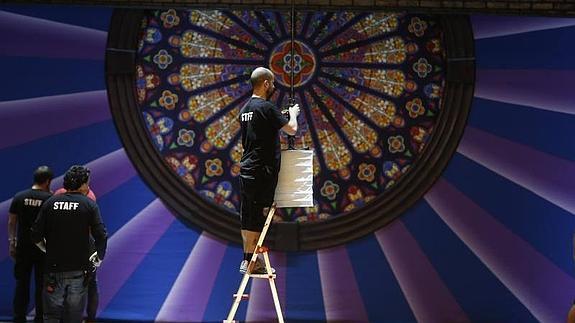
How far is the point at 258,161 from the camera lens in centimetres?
431

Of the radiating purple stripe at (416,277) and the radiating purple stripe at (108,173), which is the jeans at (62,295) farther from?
the radiating purple stripe at (416,277)

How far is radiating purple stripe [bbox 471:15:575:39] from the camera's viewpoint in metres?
5.77

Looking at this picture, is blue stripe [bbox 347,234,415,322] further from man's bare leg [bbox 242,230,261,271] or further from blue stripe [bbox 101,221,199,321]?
man's bare leg [bbox 242,230,261,271]

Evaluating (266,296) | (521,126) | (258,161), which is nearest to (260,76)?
(258,161)

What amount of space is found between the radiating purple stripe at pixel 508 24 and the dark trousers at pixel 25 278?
4.09m

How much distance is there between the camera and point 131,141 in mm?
5734

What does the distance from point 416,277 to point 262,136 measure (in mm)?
2157

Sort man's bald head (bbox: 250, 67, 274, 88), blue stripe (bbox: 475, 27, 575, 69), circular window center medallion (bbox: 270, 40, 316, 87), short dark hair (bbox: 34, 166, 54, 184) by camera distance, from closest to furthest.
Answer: man's bald head (bbox: 250, 67, 274, 88), short dark hair (bbox: 34, 166, 54, 184), blue stripe (bbox: 475, 27, 575, 69), circular window center medallion (bbox: 270, 40, 316, 87)

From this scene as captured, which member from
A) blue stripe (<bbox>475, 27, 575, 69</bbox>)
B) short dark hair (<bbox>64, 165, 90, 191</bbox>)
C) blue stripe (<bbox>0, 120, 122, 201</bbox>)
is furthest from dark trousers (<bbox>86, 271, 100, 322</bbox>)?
blue stripe (<bbox>475, 27, 575, 69</bbox>)

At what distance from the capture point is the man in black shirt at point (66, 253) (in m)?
4.07

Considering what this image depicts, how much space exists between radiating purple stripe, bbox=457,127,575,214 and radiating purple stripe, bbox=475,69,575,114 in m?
0.35

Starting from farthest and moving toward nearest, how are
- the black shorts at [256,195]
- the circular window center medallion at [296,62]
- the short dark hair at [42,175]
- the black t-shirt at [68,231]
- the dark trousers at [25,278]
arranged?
the circular window center medallion at [296,62] < the dark trousers at [25,278] < the short dark hair at [42,175] < the black shorts at [256,195] < the black t-shirt at [68,231]

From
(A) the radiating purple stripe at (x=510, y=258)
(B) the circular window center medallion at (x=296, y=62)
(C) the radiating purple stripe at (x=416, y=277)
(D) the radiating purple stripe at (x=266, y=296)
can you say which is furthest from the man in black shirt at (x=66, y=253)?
(A) the radiating purple stripe at (x=510, y=258)

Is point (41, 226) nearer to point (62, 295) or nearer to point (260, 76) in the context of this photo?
point (62, 295)
